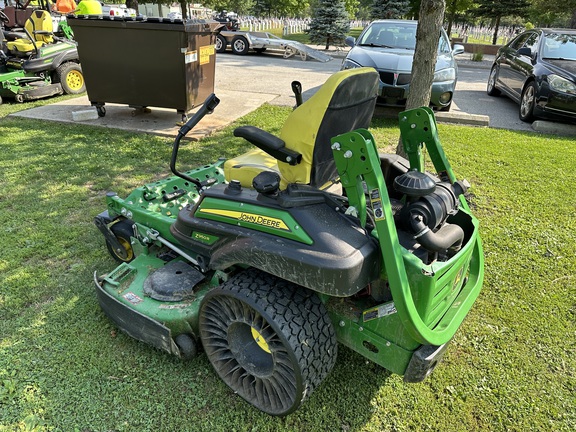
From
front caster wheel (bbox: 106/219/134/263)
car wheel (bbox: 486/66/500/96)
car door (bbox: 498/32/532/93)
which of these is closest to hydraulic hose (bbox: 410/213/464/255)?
front caster wheel (bbox: 106/219/134/263)

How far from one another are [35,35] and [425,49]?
7.88 meters

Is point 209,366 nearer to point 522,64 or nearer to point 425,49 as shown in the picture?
point 425,49

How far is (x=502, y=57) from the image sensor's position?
9516 mm

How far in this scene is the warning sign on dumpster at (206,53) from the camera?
6.58 meters

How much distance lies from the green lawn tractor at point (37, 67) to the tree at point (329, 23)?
14.6 m

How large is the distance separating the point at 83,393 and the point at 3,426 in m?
0.38

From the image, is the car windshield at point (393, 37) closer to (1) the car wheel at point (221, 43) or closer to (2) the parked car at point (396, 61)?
(2) the parked car at point (396, 61)

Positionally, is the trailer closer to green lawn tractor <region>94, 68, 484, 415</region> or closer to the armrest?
green lawn tractor <region>94, 68, 484, 415</region>

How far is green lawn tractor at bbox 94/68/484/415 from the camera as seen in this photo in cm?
197

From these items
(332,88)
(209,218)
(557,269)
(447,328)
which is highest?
(332,88)

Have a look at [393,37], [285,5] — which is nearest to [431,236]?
[393,37]

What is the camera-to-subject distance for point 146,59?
6246 mm

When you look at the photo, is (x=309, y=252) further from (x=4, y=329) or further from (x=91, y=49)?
(x=91, y=49)

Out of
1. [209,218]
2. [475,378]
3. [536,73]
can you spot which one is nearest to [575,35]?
[536,73]
